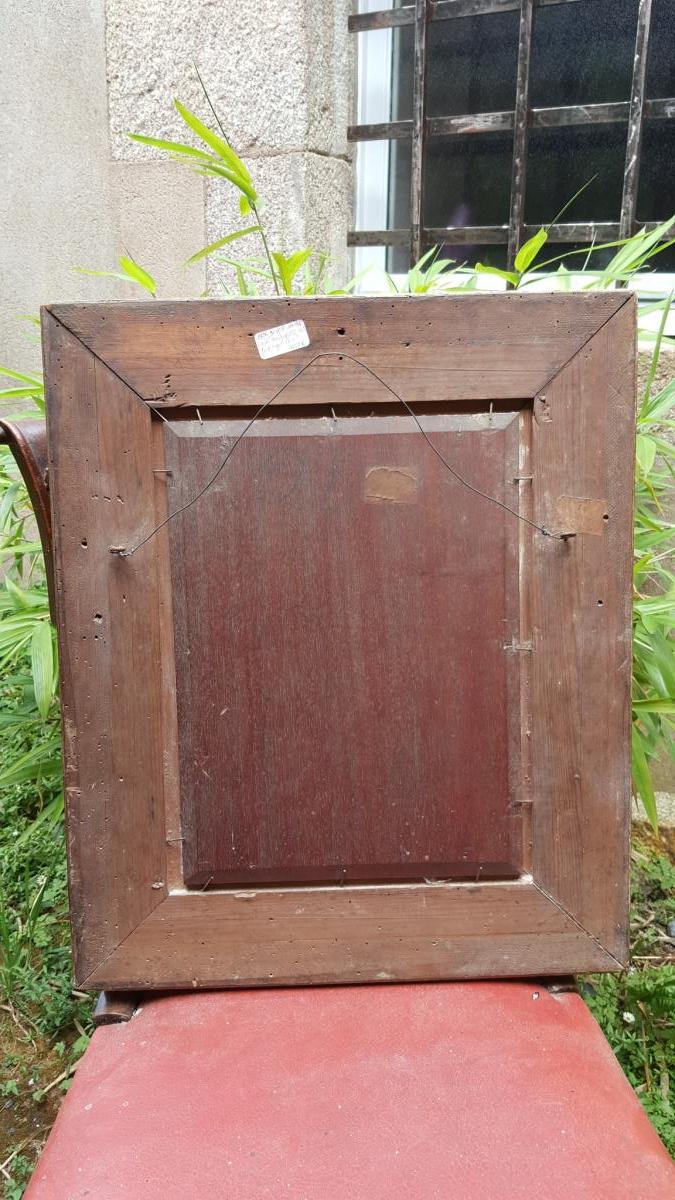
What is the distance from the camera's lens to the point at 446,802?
102cm

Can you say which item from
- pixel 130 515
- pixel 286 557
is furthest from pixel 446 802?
pixel 130 515

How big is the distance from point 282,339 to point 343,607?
1.04 feet

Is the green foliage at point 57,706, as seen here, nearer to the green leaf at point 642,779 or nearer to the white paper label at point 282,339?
the green leaf at point 642,779

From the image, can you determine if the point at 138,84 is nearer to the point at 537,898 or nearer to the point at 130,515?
the point at 130,515

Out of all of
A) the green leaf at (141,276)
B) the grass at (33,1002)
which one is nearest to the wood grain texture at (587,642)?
the green leaf at (141,276)

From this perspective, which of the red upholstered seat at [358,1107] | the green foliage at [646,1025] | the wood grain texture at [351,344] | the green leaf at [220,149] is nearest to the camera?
the red upholstered seat at [358,1107]

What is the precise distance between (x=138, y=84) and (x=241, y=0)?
12.2 inches

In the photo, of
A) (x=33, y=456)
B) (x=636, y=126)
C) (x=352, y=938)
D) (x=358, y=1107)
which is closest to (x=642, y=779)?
(x=352, y=938)

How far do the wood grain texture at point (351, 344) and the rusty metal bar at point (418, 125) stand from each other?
1146 millimetres

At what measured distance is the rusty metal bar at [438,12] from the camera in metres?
1.83

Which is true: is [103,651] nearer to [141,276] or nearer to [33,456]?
[33,456]

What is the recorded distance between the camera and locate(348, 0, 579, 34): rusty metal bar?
72.0 inches

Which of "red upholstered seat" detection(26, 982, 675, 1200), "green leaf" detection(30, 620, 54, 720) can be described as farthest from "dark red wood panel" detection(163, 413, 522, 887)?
"green leaf" detection(30, 620, 54, 720)

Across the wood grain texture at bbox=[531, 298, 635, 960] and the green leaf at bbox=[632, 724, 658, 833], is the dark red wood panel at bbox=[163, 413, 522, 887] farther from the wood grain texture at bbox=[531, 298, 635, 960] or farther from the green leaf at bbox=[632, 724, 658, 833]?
the green leaf at bbox=[632, 724, 658, 833]
